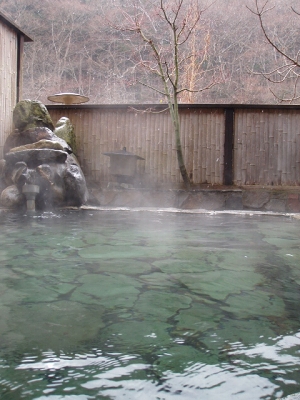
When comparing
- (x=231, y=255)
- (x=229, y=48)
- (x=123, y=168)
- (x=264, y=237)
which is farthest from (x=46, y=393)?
(x=229, y=48)

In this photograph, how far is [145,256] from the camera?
2.86 metres

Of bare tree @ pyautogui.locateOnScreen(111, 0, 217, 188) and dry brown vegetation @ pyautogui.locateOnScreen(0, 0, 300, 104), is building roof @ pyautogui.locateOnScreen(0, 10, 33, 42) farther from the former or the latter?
dry brown vegetation @ pyautogui.locateOnScreen(0, 0, 300, 104)

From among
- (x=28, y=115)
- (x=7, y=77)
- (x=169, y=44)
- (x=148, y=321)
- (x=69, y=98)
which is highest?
(x=169, y=44)

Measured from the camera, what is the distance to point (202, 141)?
8.29 m

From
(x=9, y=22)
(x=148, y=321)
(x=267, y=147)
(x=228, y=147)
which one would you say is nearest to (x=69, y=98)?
(x=9, y=22)

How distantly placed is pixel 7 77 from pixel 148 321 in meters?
7.82

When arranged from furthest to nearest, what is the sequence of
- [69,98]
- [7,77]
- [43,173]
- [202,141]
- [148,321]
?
[69,98]
[202,141]
[7,77]
[43,173]
[148,321]

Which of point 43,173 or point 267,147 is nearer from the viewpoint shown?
point 43,173

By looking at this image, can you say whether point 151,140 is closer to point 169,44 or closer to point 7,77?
point 7,77

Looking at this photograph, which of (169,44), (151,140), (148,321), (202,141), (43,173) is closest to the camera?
(148,321)

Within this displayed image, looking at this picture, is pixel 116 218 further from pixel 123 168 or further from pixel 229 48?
pixel 229 48

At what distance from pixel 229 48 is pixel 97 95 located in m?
6.11

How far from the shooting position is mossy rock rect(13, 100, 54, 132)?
7637mm

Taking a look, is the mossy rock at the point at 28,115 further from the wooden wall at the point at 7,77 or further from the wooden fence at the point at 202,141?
the wooden fence at the point at 202,141
